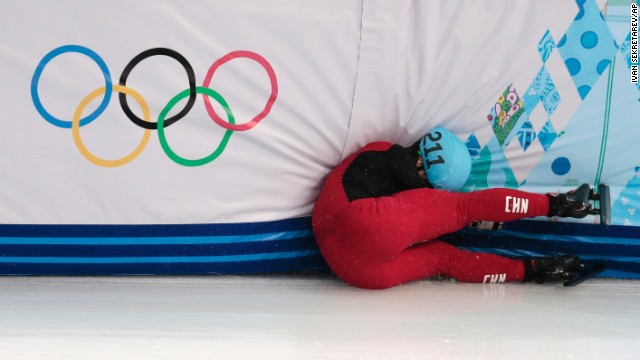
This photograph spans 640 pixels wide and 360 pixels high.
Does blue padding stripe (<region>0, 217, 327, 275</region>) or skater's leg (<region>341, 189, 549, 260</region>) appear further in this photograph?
blue padding stripe (<region>0, 217, 327, 275</region>)

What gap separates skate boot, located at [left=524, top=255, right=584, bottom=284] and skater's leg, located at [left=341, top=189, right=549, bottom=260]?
0.58 feet

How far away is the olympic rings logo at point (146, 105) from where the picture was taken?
2703mm

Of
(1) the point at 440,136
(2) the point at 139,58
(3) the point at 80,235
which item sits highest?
(2) the point at 139,58

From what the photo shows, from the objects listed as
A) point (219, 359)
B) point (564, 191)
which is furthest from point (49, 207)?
point (564, 191)

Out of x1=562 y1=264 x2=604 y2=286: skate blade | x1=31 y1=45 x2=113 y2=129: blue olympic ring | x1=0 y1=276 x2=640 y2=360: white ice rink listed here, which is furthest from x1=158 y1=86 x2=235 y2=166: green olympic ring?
x1=562 y1=264 x2=604 y2=286: skate blade

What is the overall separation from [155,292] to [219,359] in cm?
79

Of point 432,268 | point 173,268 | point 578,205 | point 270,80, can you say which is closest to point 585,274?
point 578,205

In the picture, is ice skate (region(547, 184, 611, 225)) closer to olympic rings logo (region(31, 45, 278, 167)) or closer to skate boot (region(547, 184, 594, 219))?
skate boot (region(547, 184, 594, 219))

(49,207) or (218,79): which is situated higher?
(218,79)

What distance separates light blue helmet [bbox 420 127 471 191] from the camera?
275 centimetres

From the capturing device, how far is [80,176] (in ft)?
8.95

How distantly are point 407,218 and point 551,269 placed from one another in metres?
0.58

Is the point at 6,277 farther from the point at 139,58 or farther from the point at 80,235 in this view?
the point at 139,58

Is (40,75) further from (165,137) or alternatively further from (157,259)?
(157,259)
